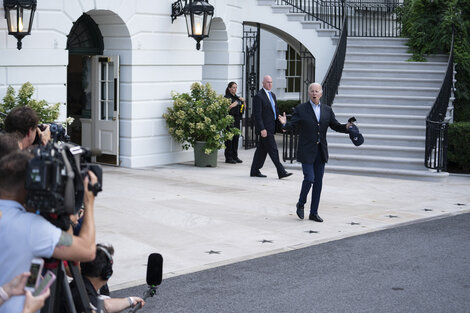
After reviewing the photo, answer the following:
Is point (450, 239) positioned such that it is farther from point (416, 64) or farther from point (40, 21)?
point (416, 64)

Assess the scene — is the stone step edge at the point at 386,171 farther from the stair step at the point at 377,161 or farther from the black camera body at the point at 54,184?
the black camera body at the point at 54,184

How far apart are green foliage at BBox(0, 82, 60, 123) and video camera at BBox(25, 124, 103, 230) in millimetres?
9021

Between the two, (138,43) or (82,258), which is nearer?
(82,258)

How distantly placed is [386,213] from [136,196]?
12.5ft

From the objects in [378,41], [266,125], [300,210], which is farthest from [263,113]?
[378,41]

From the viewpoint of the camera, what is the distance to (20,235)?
12.1 ft

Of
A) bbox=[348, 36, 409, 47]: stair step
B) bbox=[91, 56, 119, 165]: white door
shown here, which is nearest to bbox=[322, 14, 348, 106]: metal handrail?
bbox=[348, 36, 409, 47]: stair step

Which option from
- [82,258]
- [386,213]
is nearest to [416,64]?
[386,213]

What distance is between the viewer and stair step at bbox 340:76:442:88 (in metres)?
18.3

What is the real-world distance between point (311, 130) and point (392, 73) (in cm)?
892

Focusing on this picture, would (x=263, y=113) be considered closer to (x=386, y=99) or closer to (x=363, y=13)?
(x=386, y=99)

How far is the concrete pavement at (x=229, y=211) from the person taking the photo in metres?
8.87

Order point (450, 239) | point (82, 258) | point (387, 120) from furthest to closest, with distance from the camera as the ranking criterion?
point (387, 120), point (450, 239), point (82, 258)

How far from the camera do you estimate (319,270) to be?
8094 mm
